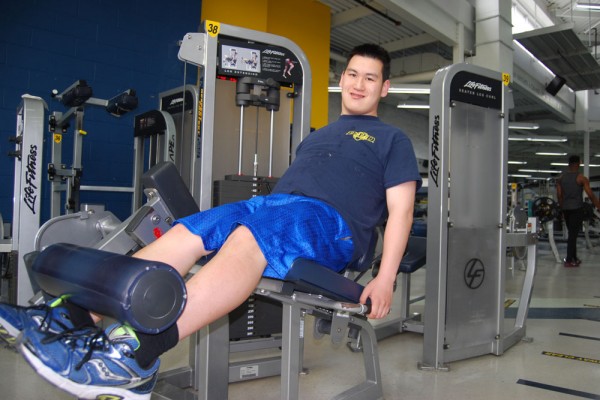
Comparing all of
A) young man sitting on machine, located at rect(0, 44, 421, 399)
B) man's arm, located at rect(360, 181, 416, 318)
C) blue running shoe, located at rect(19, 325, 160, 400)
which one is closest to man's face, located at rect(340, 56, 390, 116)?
young man sitting on machine, located at rect(0, 44, 421, 399)

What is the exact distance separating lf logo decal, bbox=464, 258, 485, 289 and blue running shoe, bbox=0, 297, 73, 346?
214 cm

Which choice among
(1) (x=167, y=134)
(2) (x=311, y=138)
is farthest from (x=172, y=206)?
(1) (x=167, y=134)

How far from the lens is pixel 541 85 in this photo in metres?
10.8

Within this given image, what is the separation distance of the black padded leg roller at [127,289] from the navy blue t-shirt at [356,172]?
64 centimetres

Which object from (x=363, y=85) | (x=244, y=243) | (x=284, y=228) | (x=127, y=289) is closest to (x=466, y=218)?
(x=363, y=85)

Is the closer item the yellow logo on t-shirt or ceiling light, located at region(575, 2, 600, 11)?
the yellow logo on t-shirt

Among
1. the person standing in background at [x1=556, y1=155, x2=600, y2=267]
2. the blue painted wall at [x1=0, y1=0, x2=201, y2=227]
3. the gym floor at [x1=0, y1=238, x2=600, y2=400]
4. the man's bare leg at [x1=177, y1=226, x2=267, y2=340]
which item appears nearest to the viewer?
the man's bare leg at [x1=177, y1=226, x2=267, y2=340]

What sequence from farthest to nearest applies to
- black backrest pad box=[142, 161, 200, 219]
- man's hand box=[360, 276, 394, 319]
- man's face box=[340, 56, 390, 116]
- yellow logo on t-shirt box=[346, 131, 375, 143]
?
man's face box=[340, 56, 390, 116]
yellow logo on t-shirt box=[346, 131, 375, 143]
black backrest pad box=[142, 161, 200, 219]
man's hand box=[360, 276, 394, 319]

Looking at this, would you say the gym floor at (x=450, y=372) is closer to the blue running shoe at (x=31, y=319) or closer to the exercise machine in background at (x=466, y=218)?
the exercise machine in background at (x=466, y=218)

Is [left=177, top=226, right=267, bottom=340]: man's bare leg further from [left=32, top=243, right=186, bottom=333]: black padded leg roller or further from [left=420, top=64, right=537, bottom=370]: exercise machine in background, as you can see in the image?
[left=420, top=64, right=537, bottom=370]: exercise machine in background

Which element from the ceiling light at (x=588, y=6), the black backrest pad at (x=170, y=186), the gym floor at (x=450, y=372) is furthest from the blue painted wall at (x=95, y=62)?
the ceiling light at (x=588, y=6)

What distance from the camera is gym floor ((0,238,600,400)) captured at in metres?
2.16

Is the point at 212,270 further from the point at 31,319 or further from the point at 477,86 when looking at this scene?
the point at 477,86

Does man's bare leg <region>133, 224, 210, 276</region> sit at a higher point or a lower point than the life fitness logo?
lower
